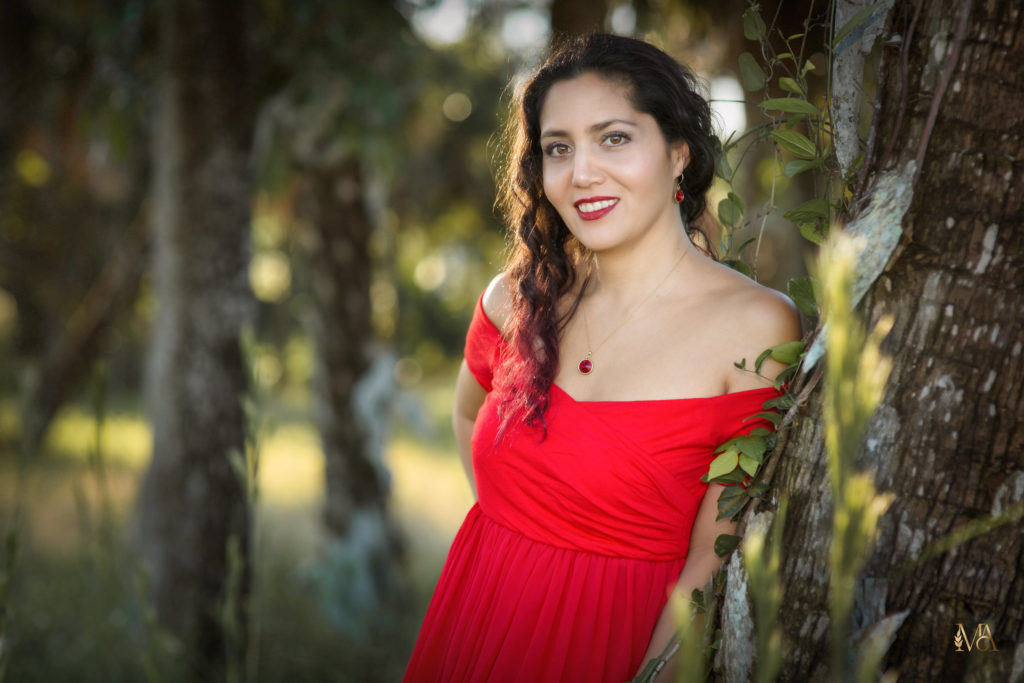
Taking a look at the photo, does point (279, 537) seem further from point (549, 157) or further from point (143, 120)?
point (549, 157)

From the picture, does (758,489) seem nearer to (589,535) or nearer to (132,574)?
(589,535)

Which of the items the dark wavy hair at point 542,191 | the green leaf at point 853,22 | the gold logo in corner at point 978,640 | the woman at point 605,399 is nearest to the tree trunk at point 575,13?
the dark wavy hair at point 542,191

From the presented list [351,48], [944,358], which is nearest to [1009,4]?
[944,358]

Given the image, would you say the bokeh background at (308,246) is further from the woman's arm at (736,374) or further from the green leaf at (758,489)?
the green leaf at (758,489)

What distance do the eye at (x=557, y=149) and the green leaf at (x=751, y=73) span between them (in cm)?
45

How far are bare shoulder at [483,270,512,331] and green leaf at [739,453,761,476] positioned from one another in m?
0.81

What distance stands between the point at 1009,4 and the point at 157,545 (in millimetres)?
3678

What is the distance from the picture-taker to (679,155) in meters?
1.79

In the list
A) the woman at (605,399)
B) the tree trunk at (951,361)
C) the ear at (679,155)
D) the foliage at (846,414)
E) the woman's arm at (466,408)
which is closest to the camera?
the foliage at (846,414)

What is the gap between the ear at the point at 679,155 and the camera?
1.77 m

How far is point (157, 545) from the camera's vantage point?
359 centimetres

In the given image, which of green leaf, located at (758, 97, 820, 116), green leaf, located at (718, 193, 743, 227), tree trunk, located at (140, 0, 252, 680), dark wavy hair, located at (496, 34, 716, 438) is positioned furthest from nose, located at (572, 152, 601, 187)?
tree trunk, located at (140, 0, 252, 680)

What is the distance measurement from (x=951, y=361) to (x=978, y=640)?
36 cm

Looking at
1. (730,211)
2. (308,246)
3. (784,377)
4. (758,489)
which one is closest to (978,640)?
(758,489)
